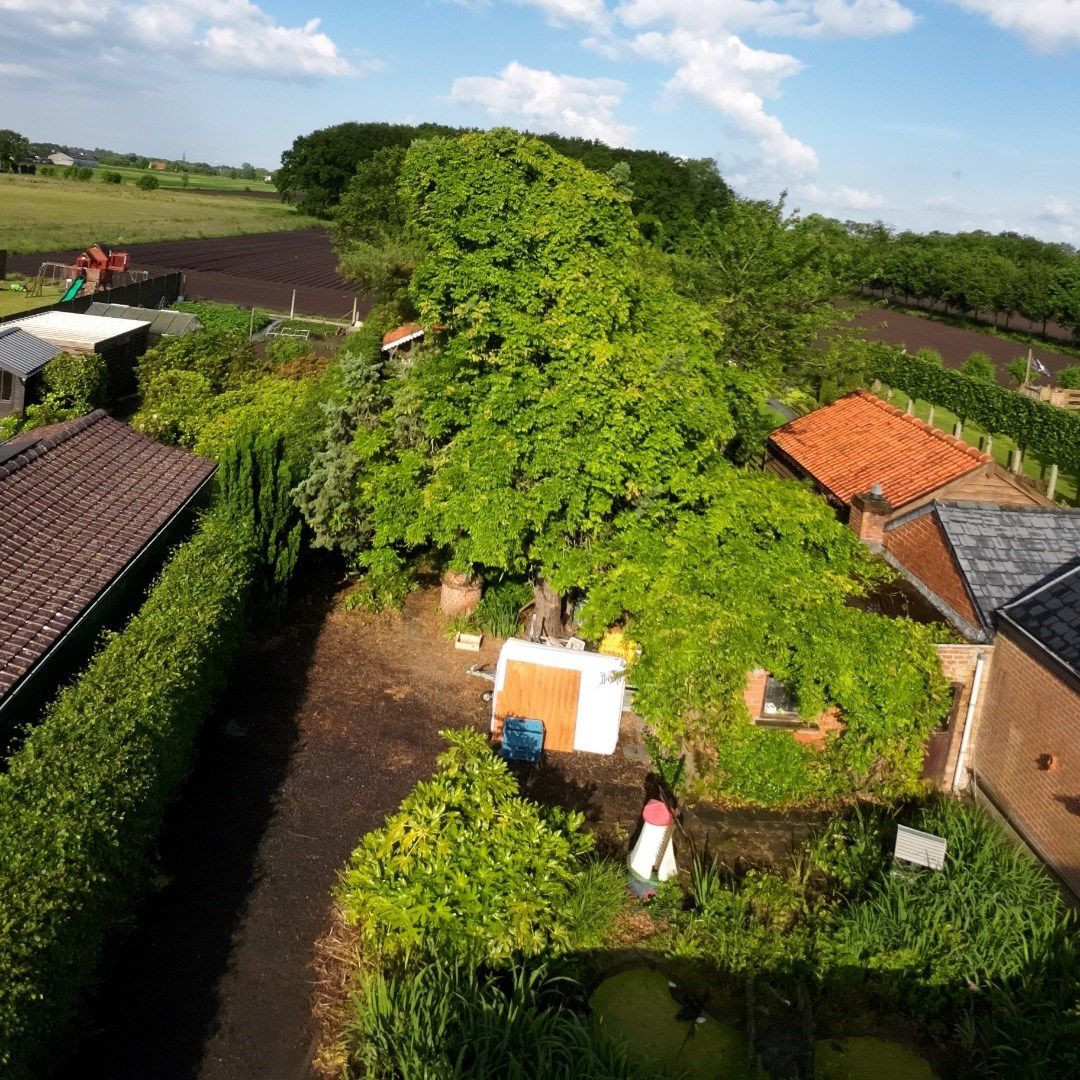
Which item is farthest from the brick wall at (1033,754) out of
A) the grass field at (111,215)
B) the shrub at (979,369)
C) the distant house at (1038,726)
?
the grass field at (111,215)

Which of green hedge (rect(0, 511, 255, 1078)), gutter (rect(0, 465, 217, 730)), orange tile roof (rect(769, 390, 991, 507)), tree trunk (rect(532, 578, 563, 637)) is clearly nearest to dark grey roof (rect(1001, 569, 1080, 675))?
orange tile roof (rect(769, 390, 991, 507))

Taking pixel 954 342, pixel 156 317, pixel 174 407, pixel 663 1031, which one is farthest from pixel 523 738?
pixel 954 342

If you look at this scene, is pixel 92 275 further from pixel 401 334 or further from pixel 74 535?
pixel 74 535

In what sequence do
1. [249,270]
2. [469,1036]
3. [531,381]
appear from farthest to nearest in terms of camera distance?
[249,270]
[531,381]
[469,1036]

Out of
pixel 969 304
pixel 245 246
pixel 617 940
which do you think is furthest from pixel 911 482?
pixel 245 246

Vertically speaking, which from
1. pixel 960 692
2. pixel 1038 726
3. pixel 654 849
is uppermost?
pixel 1038 726

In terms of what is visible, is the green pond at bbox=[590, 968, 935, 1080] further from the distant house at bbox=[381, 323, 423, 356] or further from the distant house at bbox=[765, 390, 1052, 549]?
the distant house at bbox=[381, 323, 423, 356]

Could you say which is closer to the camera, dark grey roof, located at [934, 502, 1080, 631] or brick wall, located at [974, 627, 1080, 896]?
brick wall, located at [974, 627, 1080, 896]
